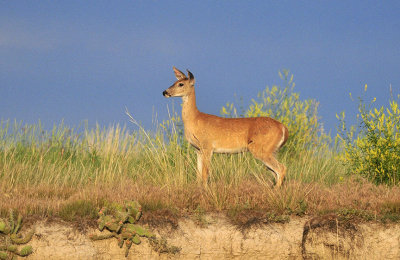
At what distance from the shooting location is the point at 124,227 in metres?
8.21

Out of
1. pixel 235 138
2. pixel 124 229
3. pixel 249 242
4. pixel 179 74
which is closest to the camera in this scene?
pixel 124 229

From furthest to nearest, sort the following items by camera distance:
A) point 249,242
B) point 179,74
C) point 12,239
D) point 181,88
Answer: point 179,74
point 181,88
point 249,242
point 12,239

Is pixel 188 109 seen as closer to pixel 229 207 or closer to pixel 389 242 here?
pixel 229 207

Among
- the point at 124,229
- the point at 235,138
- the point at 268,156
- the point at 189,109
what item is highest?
the point at 189,109

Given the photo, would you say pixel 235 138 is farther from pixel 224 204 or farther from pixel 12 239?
pixel 12 239

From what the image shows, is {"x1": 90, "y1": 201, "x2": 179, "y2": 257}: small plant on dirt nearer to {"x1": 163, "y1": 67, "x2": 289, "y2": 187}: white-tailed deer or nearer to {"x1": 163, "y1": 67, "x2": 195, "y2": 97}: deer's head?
{"x1": 163, "y1": 67, "x2": 289, "y2": 187}: white-tailed deer

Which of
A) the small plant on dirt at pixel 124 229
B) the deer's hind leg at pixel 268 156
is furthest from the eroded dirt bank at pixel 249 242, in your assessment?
the deer's hind leg at pixel 268 156

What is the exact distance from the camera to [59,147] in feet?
53.4

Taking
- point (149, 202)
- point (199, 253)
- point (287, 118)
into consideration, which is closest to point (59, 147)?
point (287, 118)

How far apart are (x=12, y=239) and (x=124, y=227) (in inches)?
68.1

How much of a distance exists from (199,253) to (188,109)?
461cm

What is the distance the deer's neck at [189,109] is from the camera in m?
12.1

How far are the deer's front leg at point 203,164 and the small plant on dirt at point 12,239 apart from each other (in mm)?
4076

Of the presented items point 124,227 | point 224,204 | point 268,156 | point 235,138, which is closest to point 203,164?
point 235,138
